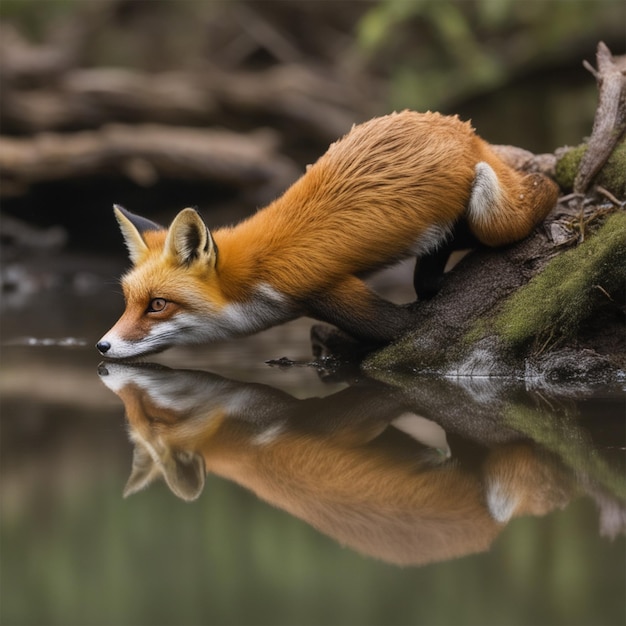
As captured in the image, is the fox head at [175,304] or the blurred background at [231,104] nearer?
the fox head at [175,304]

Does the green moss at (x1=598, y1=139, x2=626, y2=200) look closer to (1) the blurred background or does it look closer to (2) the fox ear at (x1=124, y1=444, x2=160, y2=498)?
(2) the fox ear at (x1=124, y1=444, x2=160, y2=498)

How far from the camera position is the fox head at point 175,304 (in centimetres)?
634

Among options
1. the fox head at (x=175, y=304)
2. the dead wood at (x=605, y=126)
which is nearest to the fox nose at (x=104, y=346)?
the fox head at (x=175, y=304)

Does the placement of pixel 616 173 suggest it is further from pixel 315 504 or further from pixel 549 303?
pixel 315 504

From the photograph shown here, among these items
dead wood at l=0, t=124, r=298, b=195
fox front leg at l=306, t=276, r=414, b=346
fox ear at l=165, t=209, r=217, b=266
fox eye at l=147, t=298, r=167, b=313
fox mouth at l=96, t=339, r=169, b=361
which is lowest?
dead wood at l=0, t=124, r=298, b=195

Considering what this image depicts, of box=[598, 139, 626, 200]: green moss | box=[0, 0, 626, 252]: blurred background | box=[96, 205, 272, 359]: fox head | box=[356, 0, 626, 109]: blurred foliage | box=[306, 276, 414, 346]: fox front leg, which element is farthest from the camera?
box=[356, 0, 626, 109]: blurred foliage

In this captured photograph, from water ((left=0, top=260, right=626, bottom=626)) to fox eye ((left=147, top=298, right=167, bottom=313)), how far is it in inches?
23.6

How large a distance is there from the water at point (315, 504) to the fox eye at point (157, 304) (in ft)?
1.96

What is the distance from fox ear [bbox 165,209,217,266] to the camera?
6.12m

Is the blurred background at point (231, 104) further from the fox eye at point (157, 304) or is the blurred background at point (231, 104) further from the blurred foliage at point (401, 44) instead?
the fox eye at point (157, 304)

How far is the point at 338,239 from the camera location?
6250 mm

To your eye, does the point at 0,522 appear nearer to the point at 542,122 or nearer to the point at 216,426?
the point at 216,426

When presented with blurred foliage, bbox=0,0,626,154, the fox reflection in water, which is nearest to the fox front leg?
the fox reflection in water

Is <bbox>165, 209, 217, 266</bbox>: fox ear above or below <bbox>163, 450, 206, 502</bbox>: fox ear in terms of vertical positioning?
above
